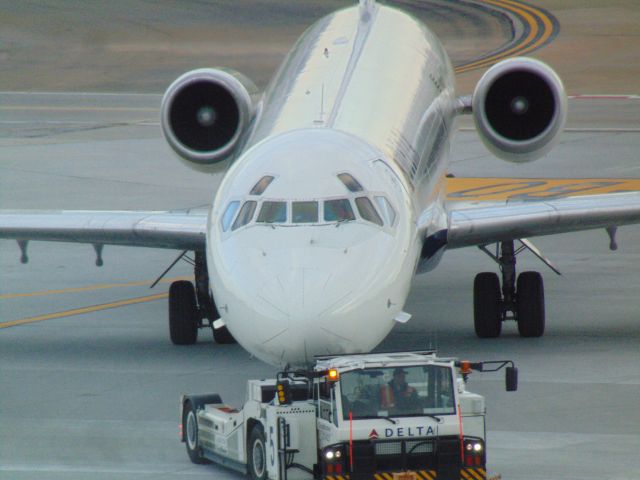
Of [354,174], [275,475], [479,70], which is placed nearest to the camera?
[275,475]

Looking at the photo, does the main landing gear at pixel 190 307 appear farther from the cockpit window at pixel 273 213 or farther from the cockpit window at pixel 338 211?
the cockpit window at pixel 338 211

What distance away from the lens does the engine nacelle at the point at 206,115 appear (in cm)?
2438

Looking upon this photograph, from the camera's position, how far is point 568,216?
21.8 metres

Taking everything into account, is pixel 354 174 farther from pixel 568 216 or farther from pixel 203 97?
pixel 203 97

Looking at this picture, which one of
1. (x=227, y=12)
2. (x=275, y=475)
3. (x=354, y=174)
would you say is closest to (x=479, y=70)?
(x=227, y=12)

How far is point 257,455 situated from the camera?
1470 cm

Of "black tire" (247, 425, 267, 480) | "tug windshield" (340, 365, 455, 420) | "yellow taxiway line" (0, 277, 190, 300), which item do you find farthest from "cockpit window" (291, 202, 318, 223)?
"yellow taxiway line" (0, 277, 190, 300)

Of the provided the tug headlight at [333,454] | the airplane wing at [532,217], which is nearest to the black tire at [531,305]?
the airplane wing at [532,217]

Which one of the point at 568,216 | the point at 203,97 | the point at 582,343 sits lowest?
the point at 582,343

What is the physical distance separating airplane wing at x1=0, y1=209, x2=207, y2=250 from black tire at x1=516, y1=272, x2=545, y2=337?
455cm

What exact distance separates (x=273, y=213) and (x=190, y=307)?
574 cm

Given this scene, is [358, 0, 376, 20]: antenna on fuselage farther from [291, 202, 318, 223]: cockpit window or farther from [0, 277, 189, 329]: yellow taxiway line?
[291, 202, 318, 223]: cockpit window

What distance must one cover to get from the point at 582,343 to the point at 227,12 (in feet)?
160

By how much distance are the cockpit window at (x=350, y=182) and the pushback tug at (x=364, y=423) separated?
2.76 metres
